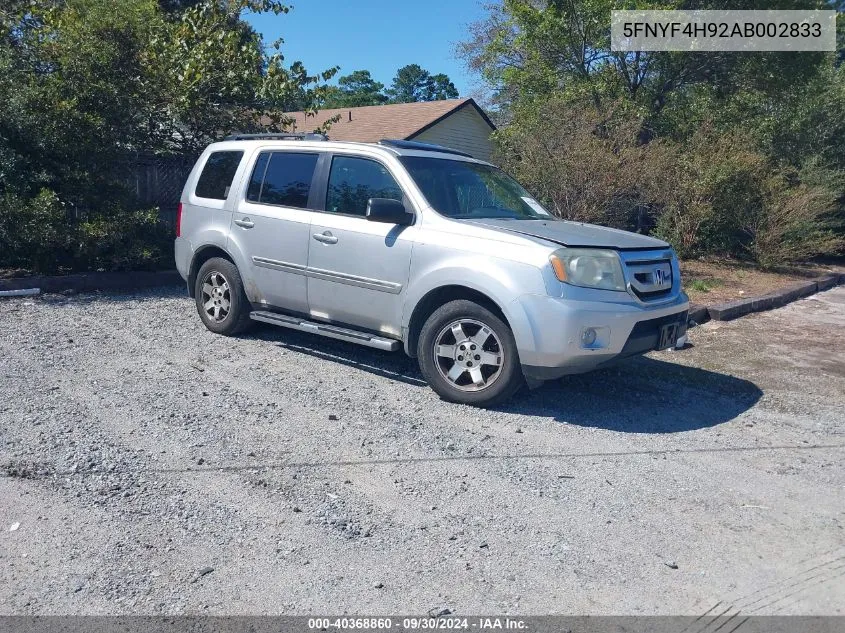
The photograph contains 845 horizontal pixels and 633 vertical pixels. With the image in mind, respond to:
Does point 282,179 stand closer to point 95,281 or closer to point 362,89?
point 95,281

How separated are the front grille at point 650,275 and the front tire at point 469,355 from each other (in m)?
1.02

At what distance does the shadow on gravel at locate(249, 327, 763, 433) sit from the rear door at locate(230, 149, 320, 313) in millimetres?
688

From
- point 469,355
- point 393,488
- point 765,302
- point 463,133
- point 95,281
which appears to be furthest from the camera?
point 463,133

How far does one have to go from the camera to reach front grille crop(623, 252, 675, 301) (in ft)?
19.4

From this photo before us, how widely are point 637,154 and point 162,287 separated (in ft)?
24.0

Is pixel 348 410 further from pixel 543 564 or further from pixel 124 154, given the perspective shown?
pixel 124 154

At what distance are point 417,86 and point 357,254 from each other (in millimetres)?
71596

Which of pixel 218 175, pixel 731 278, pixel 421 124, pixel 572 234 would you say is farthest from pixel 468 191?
pixel 421 124

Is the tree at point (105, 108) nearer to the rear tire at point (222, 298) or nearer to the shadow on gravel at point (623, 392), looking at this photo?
the rear tire at point (222, 298)

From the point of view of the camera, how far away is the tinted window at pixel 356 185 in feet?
22.0

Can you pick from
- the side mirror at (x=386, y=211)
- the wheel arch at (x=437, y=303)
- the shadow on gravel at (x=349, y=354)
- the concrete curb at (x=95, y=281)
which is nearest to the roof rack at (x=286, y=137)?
the side mirror at (x=386, y=211)

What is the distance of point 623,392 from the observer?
6.69 m

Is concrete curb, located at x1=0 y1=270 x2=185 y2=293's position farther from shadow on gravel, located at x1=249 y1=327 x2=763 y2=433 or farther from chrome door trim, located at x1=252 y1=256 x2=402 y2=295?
chrome door trim, located at x1=252 y1=256 x2=402 y2=295

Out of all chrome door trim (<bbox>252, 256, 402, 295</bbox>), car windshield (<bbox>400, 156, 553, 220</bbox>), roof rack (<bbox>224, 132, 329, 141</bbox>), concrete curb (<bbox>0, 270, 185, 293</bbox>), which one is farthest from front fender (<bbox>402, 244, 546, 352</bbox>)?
concrete curb (<bbox>0, 270, 185, 293</bbox>)
